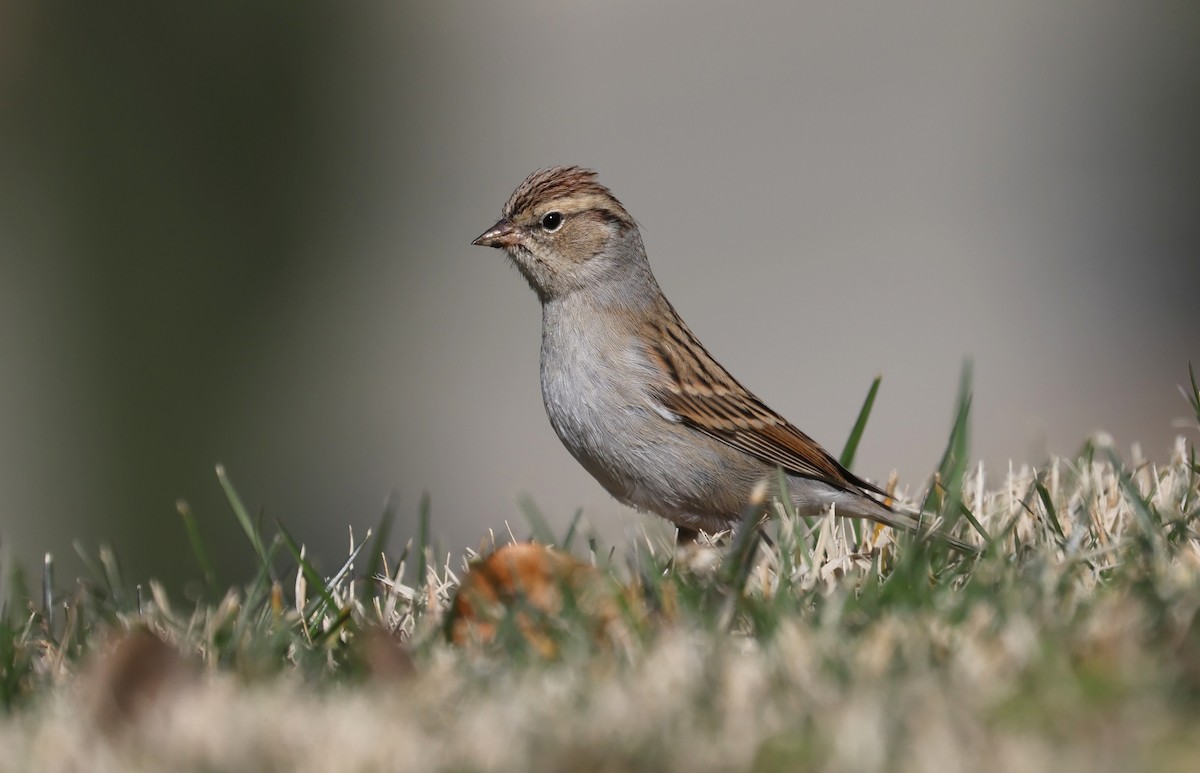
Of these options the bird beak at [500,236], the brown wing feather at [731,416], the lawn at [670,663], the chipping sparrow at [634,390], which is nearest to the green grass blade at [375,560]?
the lawn at [670,663]

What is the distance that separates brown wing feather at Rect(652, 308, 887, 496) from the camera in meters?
5.16

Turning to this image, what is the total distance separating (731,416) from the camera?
17.5 ft

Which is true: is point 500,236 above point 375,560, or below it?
above

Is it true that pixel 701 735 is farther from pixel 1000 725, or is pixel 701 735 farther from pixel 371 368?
pixel 371 368

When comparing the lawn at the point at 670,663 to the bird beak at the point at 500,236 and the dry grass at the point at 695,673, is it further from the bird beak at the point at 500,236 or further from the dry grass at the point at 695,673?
the bird beak at the point at 500,236

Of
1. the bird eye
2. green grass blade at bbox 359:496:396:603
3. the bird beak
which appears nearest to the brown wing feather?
the bird eye

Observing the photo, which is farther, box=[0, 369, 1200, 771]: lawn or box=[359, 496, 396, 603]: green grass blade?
box=[359, 496, 396, 603]: green grass blade

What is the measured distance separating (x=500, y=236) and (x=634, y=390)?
880 millimetres

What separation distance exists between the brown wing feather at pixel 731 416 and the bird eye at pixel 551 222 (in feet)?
1.89

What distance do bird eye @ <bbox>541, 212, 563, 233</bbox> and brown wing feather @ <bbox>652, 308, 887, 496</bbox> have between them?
1.89 ft

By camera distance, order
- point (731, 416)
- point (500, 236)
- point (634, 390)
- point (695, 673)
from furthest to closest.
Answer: point (500, 236), point (731, 416), point (634, 390), point (695, 673)

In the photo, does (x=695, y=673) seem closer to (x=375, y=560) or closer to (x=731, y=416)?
(x=375, y=560)

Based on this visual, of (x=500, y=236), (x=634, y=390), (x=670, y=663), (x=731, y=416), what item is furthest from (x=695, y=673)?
(x=500, y=236)

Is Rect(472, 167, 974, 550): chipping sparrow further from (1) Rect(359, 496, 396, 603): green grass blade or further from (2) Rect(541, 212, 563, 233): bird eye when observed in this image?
(1) Rect(359, 496, 396, 603): green grass blade
